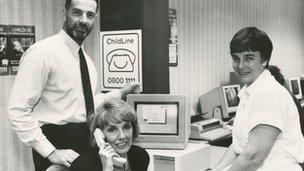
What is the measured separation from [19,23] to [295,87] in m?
5.08

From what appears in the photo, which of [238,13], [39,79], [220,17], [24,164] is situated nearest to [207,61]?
[220,17]

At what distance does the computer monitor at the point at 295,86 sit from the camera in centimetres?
660

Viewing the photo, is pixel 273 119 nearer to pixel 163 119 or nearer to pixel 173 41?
pixel 163 119

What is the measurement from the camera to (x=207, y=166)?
3.21 metres

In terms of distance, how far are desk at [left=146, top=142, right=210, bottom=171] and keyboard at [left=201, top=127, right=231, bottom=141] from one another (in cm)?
90

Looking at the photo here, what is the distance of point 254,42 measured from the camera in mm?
2016

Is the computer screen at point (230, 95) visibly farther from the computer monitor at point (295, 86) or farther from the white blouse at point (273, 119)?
the white blouse at point (273, 119)

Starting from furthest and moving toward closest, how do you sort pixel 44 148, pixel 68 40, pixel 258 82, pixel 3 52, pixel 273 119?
pixel 3 52 → pixel 68 40 → pixel 44 148 → pixel 258 82 → pixel 273 119

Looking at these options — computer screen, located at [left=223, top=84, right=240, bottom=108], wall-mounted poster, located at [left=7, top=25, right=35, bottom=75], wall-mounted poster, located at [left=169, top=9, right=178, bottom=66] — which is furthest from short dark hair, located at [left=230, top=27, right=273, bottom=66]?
computer screen, located at [left=223, top=84, right=240, bottom=108]

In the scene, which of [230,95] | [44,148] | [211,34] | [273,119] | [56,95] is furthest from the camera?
[211,34]

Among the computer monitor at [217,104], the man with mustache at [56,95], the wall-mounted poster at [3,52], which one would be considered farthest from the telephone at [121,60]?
the computer monitor at [217,104]

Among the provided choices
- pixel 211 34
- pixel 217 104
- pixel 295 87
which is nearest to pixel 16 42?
pixel 217 104

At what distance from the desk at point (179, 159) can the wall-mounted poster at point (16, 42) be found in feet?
4.12

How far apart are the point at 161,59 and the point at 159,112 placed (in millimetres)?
690
